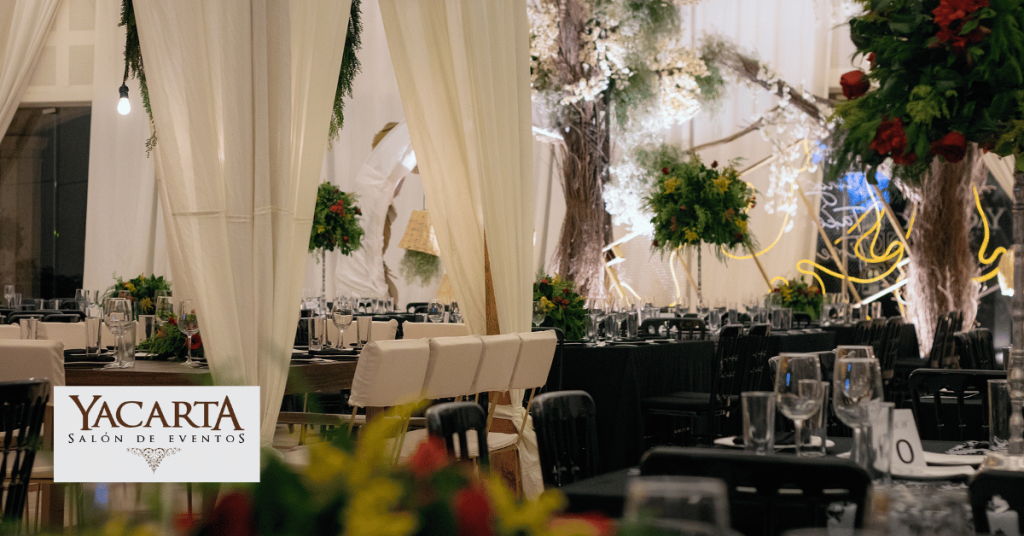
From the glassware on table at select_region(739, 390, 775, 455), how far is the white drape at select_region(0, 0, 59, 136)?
9.71 m

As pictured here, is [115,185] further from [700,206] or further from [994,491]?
[994,491]

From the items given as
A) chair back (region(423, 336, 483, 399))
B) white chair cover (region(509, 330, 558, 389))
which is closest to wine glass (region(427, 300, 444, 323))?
white chair cover (region(509, 330, 558, 389))

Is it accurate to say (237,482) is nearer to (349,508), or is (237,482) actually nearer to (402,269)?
(349,508)

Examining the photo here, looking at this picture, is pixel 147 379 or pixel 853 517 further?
pixel 147 379

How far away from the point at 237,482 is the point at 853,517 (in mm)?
1093

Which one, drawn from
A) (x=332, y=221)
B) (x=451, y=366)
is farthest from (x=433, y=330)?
(x=332, y=221)

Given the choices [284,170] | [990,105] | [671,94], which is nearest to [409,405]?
[990,105]

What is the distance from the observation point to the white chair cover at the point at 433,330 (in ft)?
17.2

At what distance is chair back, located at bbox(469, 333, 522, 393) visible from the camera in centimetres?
380

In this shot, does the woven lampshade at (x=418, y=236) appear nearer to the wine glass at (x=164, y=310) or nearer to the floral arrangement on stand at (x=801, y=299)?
the floral arrangement on stand at (x=801, y=299)

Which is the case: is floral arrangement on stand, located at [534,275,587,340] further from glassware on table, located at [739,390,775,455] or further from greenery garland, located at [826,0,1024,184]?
glassware on table, located at [739,390,775,455]

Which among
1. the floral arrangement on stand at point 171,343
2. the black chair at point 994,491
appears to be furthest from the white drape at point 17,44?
the black chair at point 994,491

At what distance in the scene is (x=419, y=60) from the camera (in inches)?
175

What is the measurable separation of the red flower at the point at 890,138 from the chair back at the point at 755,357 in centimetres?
324
